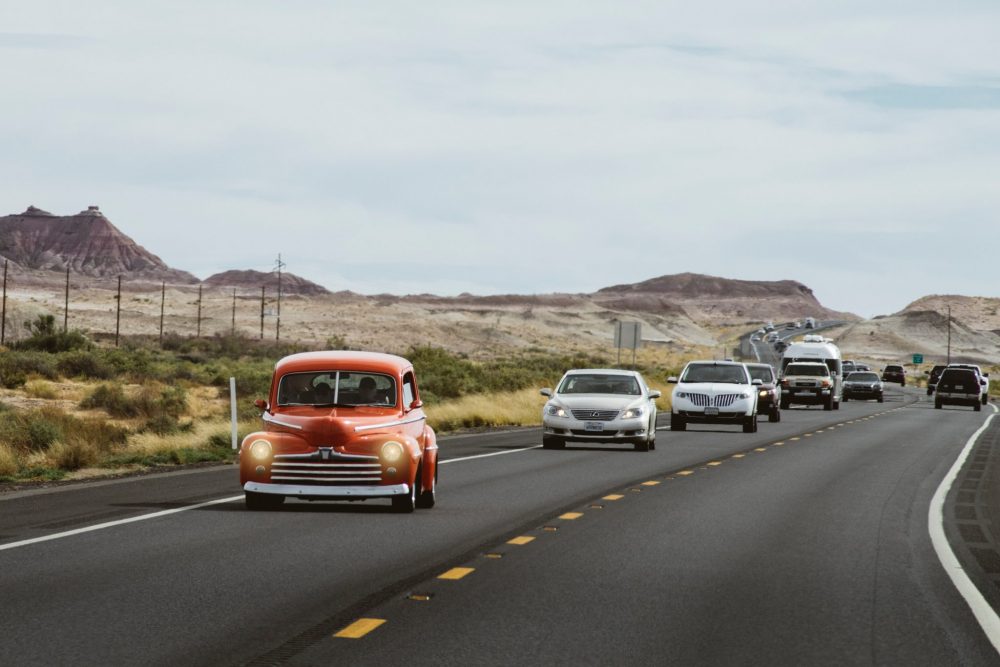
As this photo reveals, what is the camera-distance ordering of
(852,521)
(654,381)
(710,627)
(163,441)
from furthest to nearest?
1. (654,381)
2. (163,441)
3. (852,521)
4. (710,627)

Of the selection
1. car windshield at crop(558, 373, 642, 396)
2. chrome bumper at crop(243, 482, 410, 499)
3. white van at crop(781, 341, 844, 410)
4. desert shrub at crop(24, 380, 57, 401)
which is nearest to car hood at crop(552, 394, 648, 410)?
car windshield at crop(558, 373, 642, 396)

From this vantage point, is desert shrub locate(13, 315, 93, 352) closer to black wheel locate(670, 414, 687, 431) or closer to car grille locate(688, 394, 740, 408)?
black wheel locate(670, 414, 687, 431)

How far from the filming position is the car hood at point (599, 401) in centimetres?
2666

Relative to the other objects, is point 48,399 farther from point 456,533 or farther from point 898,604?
point 898,604

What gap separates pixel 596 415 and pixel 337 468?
12680 millimetres

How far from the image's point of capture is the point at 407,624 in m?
8.59

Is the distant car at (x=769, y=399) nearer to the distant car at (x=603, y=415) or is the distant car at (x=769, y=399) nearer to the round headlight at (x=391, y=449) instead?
the distant car at (x=603, y=415)

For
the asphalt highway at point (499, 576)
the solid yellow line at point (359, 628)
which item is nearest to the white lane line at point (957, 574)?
the asphalt highway at point (499, 576)

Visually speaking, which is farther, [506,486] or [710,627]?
[506,486]

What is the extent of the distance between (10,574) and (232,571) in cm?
156

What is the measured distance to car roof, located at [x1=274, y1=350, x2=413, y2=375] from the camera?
50.7 feet

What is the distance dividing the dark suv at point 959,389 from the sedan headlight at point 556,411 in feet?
111

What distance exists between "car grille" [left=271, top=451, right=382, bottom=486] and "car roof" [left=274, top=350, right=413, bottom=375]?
1258 mm

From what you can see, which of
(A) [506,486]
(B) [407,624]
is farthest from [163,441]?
(B) [407,624]
